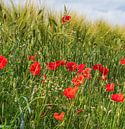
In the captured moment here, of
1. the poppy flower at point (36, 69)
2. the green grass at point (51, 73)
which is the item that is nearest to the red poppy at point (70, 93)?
the green grass at point (51, 73)

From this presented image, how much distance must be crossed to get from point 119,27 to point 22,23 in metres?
3.52

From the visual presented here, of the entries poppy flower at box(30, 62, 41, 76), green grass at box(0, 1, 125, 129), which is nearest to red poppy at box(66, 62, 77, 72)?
green grass at box(0, 1, 125, 129)

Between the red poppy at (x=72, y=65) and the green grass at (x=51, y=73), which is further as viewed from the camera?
the red poppy at (x=72, y=65)

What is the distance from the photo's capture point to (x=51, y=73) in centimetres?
323

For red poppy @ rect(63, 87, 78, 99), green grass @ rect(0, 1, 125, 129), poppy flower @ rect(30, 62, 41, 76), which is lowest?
green grass @ rect(0, 1, 125, 129)

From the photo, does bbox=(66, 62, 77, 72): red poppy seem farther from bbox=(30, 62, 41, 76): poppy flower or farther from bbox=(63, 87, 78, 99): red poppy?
bbox=(63, 87, 78, 99): red poppy

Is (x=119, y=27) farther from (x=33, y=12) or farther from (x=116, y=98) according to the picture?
(x=116, y=98)

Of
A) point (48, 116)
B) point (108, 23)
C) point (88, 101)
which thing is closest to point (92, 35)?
point (108, 23)

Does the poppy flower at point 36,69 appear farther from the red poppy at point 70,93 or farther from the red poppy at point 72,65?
the red poppy at point 72,65

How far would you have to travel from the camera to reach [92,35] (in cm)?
507

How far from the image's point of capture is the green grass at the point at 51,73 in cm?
220

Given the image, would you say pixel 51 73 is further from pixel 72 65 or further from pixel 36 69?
pixel 36 69

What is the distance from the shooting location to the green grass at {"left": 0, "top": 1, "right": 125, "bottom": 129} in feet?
7.22

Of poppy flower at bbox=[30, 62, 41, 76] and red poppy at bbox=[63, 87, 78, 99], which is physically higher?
poppy flower at bbox=[30, 62, 41, 76]
